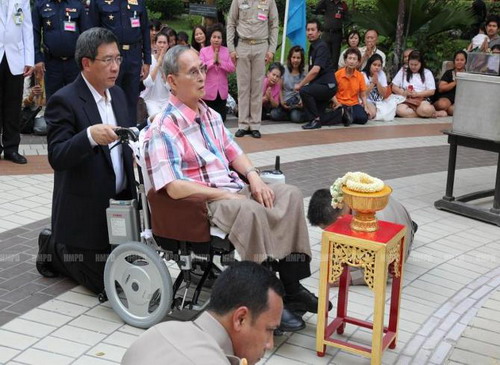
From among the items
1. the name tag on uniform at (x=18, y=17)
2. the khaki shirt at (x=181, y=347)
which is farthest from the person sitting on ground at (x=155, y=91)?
the khaki shirt at (x=181, y=347)

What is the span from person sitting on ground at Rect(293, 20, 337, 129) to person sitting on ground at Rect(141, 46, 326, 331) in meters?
5.81

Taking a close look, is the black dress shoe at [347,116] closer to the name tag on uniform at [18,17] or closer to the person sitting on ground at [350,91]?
the person sitting on ground at [350,91]

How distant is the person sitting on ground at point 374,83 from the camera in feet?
35.2

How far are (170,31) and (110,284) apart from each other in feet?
20.8

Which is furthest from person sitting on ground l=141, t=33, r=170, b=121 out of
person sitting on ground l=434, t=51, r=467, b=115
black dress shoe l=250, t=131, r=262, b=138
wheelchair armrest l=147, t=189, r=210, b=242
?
wheelchair armrest l=147, t=189, r=210, b=242

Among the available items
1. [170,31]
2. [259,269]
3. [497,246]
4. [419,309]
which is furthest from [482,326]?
[170,31]

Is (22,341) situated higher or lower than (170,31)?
lower

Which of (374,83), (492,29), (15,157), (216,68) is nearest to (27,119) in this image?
(15,157)

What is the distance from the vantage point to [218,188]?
13.2ft

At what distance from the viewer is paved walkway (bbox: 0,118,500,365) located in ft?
12.6

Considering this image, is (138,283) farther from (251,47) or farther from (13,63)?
(251,47)

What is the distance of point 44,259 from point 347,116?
635 centimetres

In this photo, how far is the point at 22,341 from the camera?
3.79 meters

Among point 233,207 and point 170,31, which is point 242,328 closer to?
point 233,207
